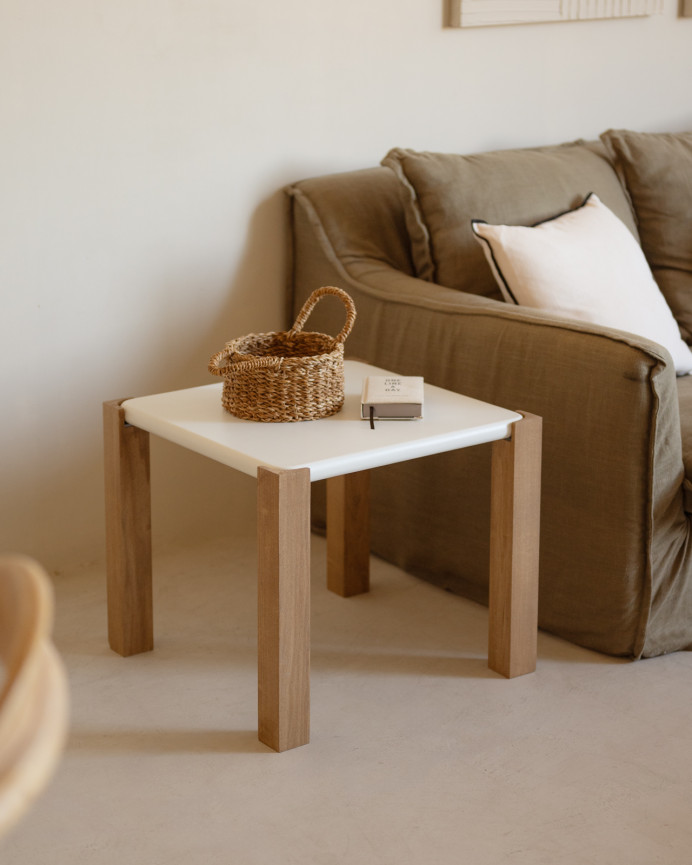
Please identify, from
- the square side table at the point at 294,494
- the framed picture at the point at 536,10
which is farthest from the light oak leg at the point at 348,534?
the framed picture at the point at 536,10

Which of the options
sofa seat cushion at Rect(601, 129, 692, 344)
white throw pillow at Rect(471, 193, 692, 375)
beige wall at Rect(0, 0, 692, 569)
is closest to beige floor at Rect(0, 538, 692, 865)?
beige wall at Rect(0, 0, 692, 569)

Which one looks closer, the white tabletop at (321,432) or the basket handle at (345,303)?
the white tabletop at (321,432)

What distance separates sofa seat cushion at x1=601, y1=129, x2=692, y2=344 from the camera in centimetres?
259

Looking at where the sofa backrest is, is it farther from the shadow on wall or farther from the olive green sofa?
the shadow on wall

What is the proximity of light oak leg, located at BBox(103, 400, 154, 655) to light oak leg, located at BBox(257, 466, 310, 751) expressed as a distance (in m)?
0.37

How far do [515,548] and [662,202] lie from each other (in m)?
1.17

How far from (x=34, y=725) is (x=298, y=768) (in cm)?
117

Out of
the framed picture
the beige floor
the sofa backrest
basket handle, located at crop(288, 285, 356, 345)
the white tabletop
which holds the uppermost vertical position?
the framed picture

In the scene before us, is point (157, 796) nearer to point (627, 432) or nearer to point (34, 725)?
point (627, 432)

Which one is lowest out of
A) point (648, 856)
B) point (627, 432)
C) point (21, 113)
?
point (648, 856)

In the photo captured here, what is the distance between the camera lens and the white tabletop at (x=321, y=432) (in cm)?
164

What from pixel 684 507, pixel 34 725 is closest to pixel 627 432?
pixel 684 507

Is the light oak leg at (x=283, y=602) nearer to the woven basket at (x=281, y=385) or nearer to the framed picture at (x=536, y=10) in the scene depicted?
the woven basket at (x=281, y=385)

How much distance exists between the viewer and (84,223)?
2205mm
